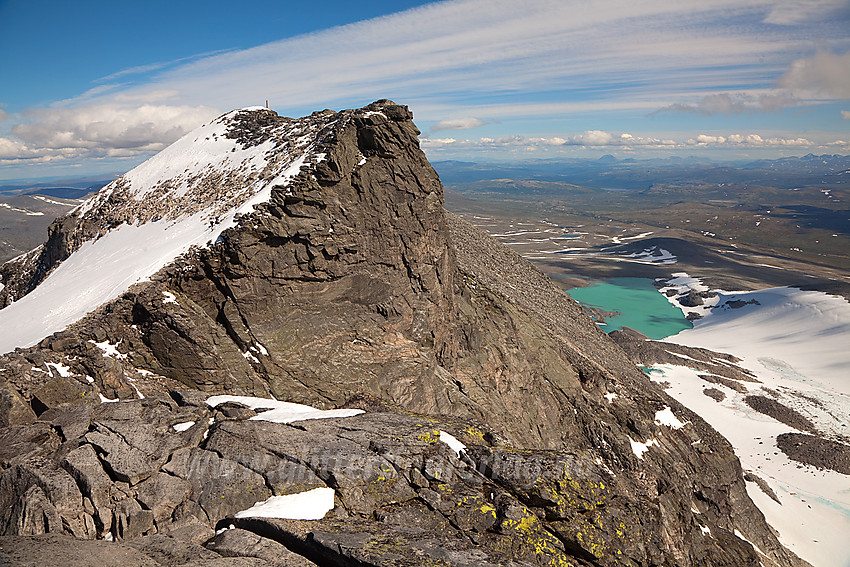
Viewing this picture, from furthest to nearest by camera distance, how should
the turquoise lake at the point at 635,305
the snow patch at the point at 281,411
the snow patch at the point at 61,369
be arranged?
the turquoise lake at the point at 635,305
the snow patch at the point at 61,369
the snow patch at the point at 281,411

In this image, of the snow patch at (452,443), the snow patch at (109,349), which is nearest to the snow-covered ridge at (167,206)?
the snow patch at (109,349)

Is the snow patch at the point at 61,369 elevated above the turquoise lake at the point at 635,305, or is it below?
above

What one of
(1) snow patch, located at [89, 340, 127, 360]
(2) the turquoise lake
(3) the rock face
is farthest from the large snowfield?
(1) snow patch, located at [89, 340, 127, 360]

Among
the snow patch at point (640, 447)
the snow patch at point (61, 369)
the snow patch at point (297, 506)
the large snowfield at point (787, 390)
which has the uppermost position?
the snow patch at point (61, 369)

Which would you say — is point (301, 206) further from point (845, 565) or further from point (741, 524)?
point (845, 565)

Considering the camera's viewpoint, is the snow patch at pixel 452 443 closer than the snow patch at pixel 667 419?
Yes

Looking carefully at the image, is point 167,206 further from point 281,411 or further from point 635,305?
point 635,305

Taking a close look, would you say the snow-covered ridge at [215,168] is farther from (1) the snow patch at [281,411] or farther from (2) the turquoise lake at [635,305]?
(2) the turquoise lake at [635,305]

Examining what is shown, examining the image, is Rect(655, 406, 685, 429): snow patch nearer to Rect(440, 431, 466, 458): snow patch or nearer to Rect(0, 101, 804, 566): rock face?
Rect(0, 101, 804, 566): rock face

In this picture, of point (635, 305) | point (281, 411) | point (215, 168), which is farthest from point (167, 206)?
point (635, 305)
